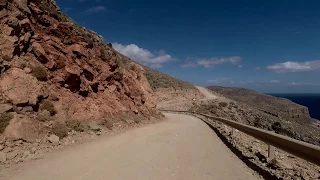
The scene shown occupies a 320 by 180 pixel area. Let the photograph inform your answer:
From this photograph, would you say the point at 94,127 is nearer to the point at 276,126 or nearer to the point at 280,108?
the point at 276,126

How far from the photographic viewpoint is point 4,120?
9.28 metres

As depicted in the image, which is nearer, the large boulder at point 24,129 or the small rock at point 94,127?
the large boulder at point 24,129

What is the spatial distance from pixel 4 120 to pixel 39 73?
344 cm

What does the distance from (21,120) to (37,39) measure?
16.2ft

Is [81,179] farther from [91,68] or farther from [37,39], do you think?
[91,68]

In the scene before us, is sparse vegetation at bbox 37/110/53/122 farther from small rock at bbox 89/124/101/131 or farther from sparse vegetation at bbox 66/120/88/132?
small rock at bbox 89/124/101/131

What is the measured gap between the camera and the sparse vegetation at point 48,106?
11672 mm

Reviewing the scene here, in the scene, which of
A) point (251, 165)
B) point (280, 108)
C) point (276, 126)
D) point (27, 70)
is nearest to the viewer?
point (251, 165)

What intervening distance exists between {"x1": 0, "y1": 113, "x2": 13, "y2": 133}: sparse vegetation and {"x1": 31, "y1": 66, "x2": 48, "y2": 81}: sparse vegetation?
9.49ft

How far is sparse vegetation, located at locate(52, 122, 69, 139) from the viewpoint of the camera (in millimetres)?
11019

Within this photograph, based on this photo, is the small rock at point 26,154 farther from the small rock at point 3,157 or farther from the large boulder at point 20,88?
the large boulder at point 20,88

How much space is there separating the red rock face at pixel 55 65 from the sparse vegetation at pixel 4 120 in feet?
2.69

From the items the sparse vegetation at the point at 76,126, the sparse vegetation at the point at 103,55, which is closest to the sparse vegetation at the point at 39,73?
the sparse vegetation at the point at 76,126

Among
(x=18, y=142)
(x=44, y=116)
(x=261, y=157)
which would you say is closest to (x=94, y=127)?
(x=44, y=116)
